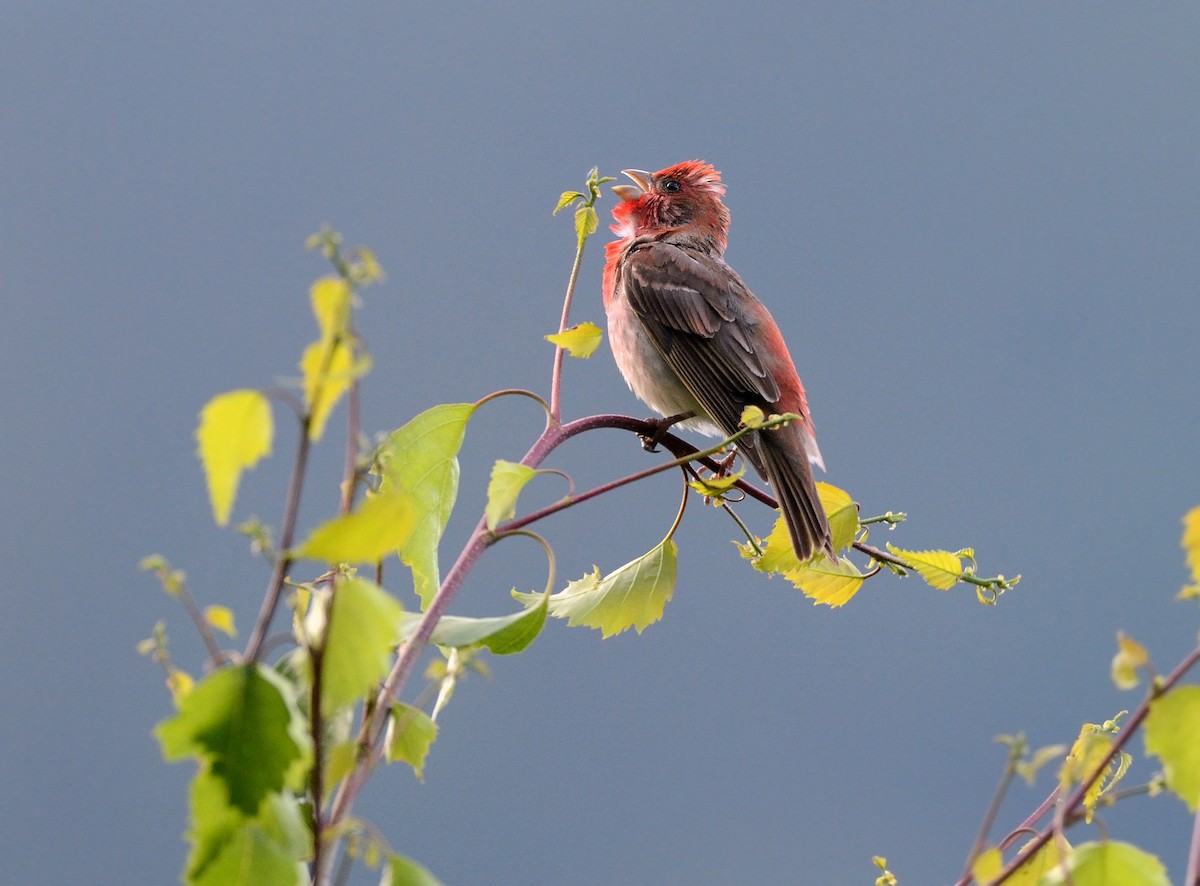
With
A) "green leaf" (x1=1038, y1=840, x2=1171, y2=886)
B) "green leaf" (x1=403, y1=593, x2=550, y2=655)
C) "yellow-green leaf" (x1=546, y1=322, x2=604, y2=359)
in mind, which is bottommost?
"green leaf" (x1=1038, y1=840, x2=1171, y2=886)

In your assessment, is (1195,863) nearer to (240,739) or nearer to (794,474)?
(240,739)

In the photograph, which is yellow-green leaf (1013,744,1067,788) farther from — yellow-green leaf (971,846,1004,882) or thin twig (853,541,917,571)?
thin twig (853,541,917,571)

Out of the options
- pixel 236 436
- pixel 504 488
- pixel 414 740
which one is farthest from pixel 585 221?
pixel 236 436

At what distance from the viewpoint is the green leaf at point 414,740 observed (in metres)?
0.89

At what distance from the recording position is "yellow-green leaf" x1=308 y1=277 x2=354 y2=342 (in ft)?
1.85

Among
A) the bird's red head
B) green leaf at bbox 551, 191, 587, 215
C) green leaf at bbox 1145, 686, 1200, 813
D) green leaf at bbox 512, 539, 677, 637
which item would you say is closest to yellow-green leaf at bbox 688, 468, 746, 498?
green leaf at bbox 512, 539, 677, 637

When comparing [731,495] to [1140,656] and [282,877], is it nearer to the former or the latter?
[1140,656]

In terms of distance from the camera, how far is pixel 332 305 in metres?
0.57

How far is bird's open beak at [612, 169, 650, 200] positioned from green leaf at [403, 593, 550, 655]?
A: 2906mm

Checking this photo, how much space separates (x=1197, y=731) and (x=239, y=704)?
1.88ft

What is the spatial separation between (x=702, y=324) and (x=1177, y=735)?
8.21ft

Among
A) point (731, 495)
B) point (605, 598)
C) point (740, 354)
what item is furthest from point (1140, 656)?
point (740, 354)

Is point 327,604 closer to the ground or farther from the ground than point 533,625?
closer to the ground

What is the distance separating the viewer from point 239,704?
610mm
